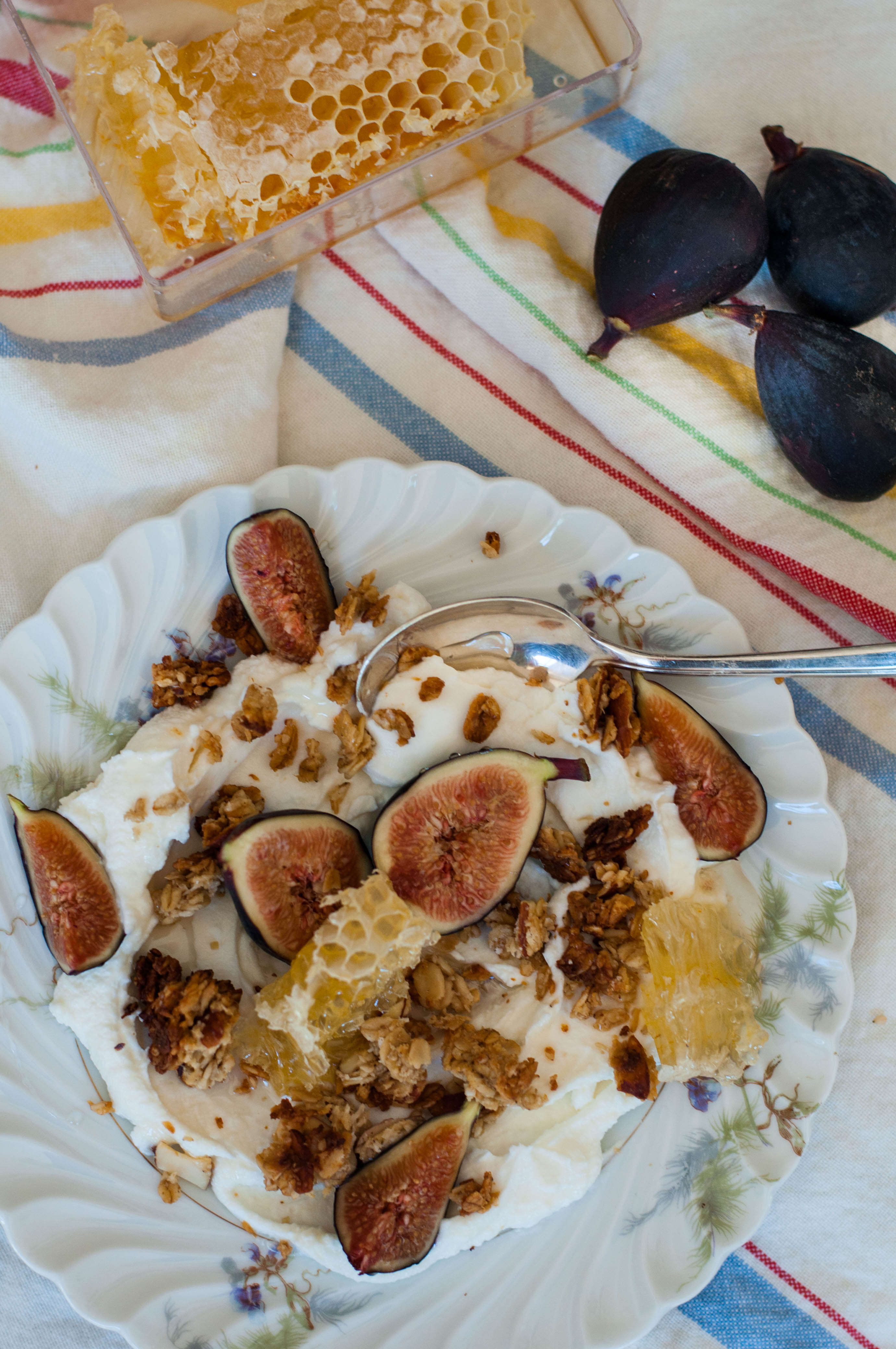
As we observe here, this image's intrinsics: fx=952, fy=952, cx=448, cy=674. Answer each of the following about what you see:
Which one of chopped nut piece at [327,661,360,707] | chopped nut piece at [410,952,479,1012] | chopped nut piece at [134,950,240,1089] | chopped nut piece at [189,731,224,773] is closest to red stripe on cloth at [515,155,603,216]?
chopped nut piece at [327,661,360,707]

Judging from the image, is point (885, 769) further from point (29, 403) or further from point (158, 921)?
point (29, 403)

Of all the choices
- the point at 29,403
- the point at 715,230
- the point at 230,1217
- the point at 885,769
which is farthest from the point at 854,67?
the point at 230,1217

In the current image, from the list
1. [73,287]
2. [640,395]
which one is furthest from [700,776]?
[73,287]

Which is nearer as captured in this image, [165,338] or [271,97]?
[271,97]

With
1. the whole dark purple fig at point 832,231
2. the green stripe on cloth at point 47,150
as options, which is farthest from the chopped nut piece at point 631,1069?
the green stripe on cloth at point 47,150

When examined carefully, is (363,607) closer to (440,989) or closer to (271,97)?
(440,989)

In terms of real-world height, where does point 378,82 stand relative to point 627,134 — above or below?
above
